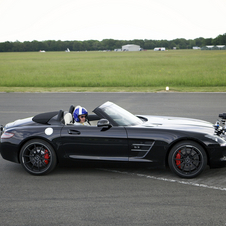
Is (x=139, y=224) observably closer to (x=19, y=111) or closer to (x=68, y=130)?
(x=68, y=130)

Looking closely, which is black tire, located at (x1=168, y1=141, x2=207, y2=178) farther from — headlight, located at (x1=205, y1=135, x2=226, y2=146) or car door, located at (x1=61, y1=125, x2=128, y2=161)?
car door, located at (x1=61, y1=125, x2=128, y2=161)

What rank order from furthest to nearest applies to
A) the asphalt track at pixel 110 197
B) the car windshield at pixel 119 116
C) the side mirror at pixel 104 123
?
the car windshield at pixel 119 116, the side mirror at pixel 104 123, the asphalt track at pixel 110 197

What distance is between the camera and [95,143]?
5824 mm

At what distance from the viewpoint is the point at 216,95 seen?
18188 millimetres

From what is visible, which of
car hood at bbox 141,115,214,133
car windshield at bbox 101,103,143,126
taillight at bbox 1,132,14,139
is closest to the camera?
car hood at bbox 141,115,214,133

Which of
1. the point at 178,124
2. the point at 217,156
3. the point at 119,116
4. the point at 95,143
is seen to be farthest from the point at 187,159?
the point at 95,143

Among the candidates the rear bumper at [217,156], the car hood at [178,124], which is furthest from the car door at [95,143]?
the rear bumper at [217,156]

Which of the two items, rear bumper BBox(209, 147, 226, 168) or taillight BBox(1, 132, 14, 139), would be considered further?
taillight BBox(1, 132, 14, 139)

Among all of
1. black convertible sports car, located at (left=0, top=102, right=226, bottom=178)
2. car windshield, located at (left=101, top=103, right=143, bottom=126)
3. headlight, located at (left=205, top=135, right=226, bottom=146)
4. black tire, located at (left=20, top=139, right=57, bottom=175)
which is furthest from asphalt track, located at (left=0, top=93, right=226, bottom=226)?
car windshield, located at (left=101, top=103, right=143, bottom=126)

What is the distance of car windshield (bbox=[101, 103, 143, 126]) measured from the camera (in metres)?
6.04

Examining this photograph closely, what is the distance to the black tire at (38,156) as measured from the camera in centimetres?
596

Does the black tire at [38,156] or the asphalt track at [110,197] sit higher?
the black tire at [38,156]

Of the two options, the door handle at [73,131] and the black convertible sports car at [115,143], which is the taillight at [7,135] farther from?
the door handle at [73,131]

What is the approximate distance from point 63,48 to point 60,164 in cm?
19677
